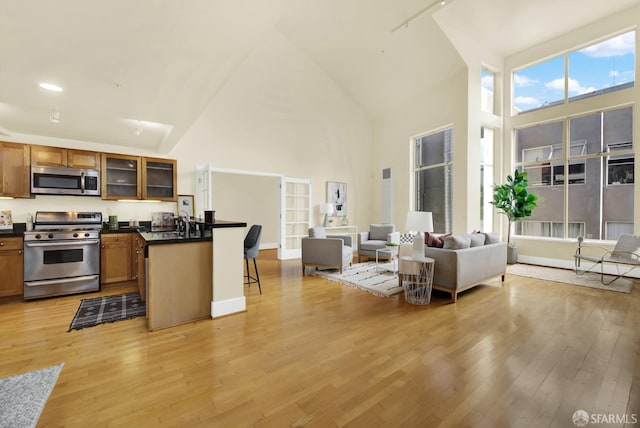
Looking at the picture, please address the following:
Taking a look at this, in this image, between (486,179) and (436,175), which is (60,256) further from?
(486,179)

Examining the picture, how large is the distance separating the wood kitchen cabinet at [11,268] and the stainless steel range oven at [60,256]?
0.24 feet

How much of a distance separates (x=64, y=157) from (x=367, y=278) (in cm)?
519

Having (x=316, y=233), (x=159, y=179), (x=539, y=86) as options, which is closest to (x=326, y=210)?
(x=316, y=233)

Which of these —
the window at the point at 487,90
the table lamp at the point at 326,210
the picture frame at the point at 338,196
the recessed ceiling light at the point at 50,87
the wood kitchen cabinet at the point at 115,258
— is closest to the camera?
the recessed ceiling light at the point at 50,87

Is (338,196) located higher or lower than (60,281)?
higher

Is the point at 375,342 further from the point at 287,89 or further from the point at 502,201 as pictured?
the point at 287,89

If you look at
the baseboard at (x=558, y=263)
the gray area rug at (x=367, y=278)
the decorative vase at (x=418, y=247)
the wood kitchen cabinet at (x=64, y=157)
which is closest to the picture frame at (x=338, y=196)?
the gray area rug at (x=367, y=278)

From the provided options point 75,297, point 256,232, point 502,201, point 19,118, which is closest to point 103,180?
point 19,118

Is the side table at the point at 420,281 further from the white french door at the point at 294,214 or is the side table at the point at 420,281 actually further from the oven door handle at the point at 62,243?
the oven door handle at the point at 62,243

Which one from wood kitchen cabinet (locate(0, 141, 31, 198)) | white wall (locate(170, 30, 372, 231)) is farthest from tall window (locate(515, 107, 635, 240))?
wood kitchen cabinet (locate(0, 141, 31, 198))

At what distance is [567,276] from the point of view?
5.05m

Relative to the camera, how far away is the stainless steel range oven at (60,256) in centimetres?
365

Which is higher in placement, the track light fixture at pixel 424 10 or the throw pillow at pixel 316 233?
the track light fixture at pixel 424 10

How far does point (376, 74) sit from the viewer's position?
7383 millimetres
